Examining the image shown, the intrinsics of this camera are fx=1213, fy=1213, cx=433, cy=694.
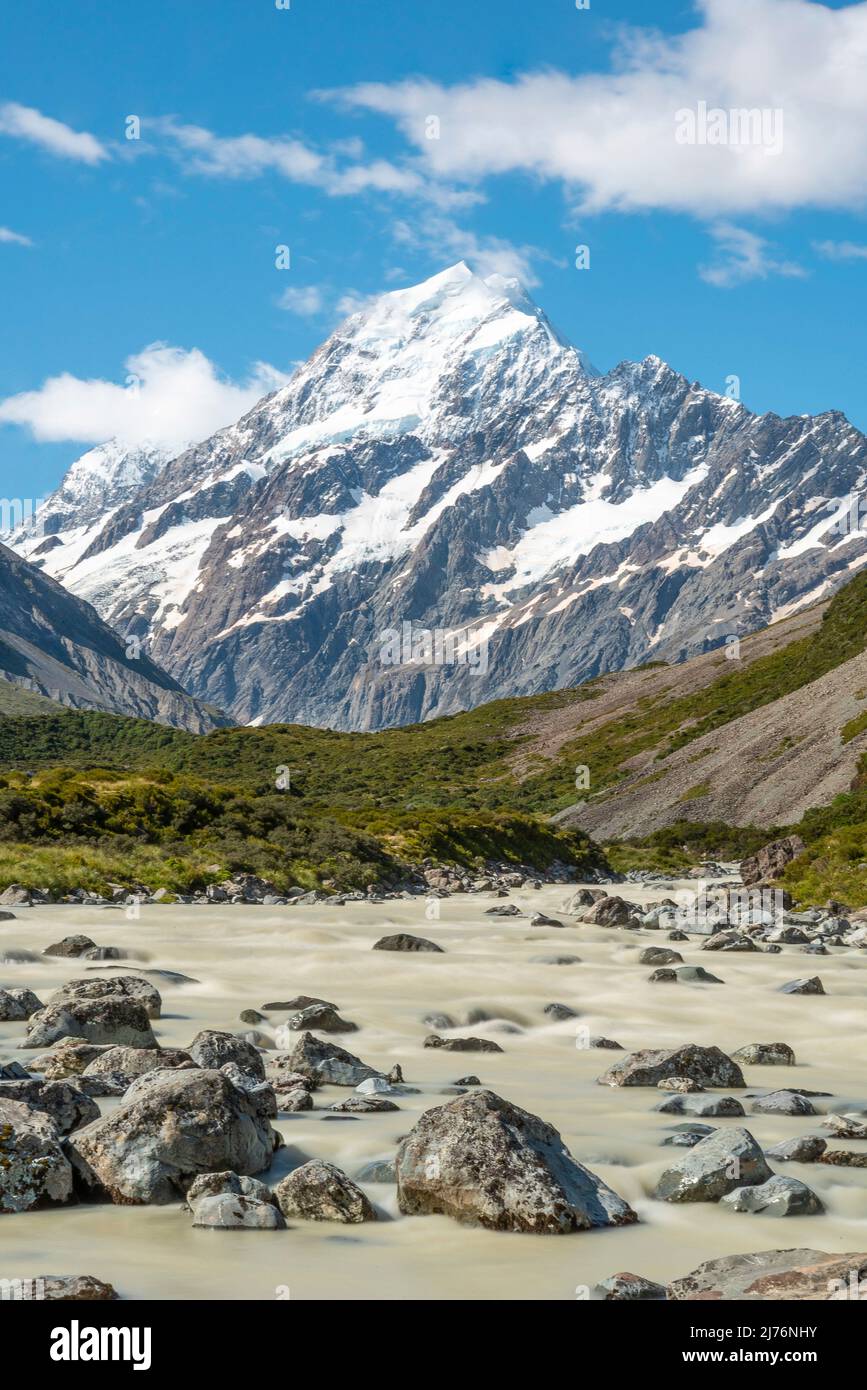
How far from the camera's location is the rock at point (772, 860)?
52094 millimetres

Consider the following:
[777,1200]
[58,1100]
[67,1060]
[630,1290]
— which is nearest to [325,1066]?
[67,1060]

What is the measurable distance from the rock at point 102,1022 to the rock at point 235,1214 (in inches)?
266

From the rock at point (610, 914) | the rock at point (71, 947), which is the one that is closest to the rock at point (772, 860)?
the rock at point (610, 914)

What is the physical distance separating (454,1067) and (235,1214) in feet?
24.6

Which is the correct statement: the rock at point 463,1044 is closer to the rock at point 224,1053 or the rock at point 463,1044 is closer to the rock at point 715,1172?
the rock at point 224,1053

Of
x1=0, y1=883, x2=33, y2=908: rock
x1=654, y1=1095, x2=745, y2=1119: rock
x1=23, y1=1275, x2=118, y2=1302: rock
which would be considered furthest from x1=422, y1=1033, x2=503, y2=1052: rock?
x1=0, y1=883, x2=33, y2=908: rock

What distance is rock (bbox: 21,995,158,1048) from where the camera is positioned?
1525 cm

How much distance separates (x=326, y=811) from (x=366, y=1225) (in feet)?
195

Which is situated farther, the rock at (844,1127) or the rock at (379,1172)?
the rock at (844,1127)

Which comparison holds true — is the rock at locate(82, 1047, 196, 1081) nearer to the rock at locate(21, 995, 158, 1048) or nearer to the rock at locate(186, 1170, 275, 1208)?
the rock at locate(21, 995, 158, 1048)

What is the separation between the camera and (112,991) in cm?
1736

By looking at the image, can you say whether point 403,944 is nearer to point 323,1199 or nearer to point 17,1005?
point 17,1005

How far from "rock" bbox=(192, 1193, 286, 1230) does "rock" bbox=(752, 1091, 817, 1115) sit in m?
6.53
